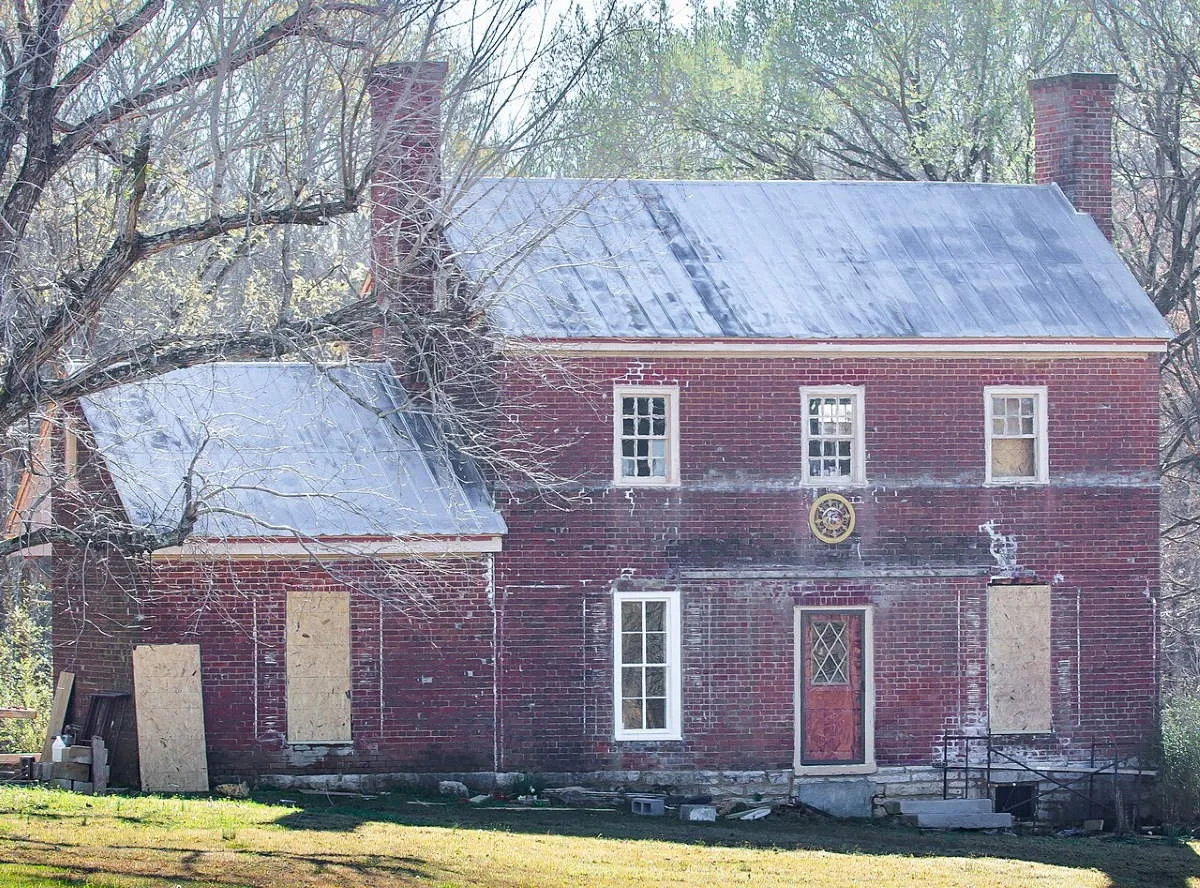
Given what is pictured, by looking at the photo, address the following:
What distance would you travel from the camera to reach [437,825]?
19281 mm

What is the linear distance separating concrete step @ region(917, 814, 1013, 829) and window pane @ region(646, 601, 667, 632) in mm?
3891

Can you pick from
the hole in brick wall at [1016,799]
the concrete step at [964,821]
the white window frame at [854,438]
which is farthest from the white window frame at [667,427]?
the hole in brick wall at [1016,799]

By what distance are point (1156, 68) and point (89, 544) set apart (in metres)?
23.0

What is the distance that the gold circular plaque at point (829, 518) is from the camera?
75.6ft

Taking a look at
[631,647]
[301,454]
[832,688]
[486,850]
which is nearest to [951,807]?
[832,688]

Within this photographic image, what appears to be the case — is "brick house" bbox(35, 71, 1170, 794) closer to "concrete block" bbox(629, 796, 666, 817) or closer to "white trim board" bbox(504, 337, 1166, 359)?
"white trim board" bbox(504, 337, 1166, 359)

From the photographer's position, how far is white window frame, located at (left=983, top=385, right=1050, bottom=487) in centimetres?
2352

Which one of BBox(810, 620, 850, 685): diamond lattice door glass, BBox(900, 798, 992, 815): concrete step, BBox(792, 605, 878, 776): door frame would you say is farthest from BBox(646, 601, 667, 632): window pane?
BBox(900, 798, 992, 815): concrete step

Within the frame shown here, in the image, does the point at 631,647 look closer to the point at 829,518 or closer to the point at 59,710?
the point at 829,518

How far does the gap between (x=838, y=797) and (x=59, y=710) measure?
380 inches

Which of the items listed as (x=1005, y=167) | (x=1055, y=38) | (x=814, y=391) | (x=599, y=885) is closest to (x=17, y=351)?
(x=599, y=885)

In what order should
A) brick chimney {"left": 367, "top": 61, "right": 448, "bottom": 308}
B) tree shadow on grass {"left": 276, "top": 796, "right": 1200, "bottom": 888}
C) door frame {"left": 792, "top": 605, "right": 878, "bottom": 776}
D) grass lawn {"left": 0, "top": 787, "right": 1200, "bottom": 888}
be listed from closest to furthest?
1. grass lawn {"left": 0, "top": 787, "right": 1200, "bottom": 888}
2. brick chimney {"left": 367, "top": 61, "right": 448, "bottom": 308}
3. tree shadow on grass {"left": 276, "top": 796, "right": 1200, "bottom": 888}
4. door frame {"left": 792, "top": 605, "right": 878, "bottom": 776}

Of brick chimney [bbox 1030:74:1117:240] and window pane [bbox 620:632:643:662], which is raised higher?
brick chimney [bbox 1030:74:1117:240]

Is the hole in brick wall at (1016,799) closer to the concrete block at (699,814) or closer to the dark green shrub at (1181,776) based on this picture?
the dark green shrub at (1181,776)
